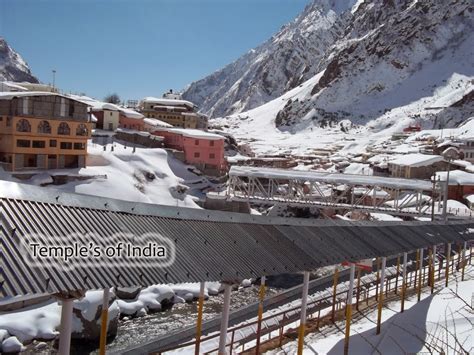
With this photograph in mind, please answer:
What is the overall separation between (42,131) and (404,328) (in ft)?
107

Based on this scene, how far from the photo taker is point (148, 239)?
7.34m

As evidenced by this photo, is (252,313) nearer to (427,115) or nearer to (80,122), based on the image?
(80,122)

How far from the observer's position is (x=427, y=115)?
9425cm

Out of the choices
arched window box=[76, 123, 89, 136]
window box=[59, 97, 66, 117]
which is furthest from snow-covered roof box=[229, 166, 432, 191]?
window box=[59, 97, 66, 117]

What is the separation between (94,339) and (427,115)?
3537 inches

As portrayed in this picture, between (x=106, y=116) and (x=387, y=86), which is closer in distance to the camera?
(x=106, y=116)

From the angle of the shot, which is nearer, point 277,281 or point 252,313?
point 252,313

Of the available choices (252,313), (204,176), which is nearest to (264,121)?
(204,176)

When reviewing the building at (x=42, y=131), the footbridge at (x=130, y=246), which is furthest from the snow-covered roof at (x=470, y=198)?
the footbridge at (x=130, y=246)

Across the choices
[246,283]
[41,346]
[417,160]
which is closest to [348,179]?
[246,283]

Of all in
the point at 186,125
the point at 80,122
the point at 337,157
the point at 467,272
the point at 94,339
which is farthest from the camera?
the point at 186,125

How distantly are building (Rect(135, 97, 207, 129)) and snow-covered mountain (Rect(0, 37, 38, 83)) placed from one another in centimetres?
9262

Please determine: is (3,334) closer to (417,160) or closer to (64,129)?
(64,129)

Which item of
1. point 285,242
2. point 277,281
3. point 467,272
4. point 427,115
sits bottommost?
point 277,281
